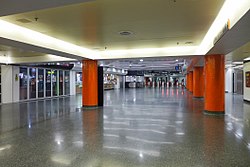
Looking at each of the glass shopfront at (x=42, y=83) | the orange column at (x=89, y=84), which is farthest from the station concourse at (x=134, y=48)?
the glass shopfront at (x=42, y=83)

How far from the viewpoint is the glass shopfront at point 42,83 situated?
1521cm

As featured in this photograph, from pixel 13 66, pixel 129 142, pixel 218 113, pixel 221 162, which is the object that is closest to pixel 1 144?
pixel 129 142

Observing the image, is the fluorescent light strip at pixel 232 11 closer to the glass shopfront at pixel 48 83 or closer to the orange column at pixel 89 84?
the orange column at pixel 89 84

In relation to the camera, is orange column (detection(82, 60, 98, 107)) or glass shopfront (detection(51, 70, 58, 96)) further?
glass shopfront (detection(51, 70, 58, 96))

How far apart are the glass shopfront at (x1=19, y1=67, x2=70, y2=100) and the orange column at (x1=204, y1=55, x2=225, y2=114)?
13687mm

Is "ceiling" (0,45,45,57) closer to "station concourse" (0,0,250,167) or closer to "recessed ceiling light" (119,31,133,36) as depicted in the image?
"station concourse" (0,0,250,167)

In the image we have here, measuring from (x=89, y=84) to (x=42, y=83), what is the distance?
8.38 m

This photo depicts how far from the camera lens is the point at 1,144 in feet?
14.8

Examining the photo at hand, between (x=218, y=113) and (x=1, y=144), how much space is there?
8.16m

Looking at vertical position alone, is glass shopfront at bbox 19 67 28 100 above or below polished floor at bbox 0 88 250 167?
above

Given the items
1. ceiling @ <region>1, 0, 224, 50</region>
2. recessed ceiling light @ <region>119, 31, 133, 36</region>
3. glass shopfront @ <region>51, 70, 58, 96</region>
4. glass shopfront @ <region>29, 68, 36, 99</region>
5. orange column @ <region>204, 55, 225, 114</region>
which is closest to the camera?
ceiling @ <region>1, 0, 224, 50</region>

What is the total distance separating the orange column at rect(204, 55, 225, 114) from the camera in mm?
8398

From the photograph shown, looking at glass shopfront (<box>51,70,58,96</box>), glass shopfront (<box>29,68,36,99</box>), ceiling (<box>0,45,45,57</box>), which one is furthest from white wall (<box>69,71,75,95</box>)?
ceiling (<box>0,45,45,57</box>)

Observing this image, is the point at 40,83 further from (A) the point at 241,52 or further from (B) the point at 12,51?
(A) the point at 241,52
